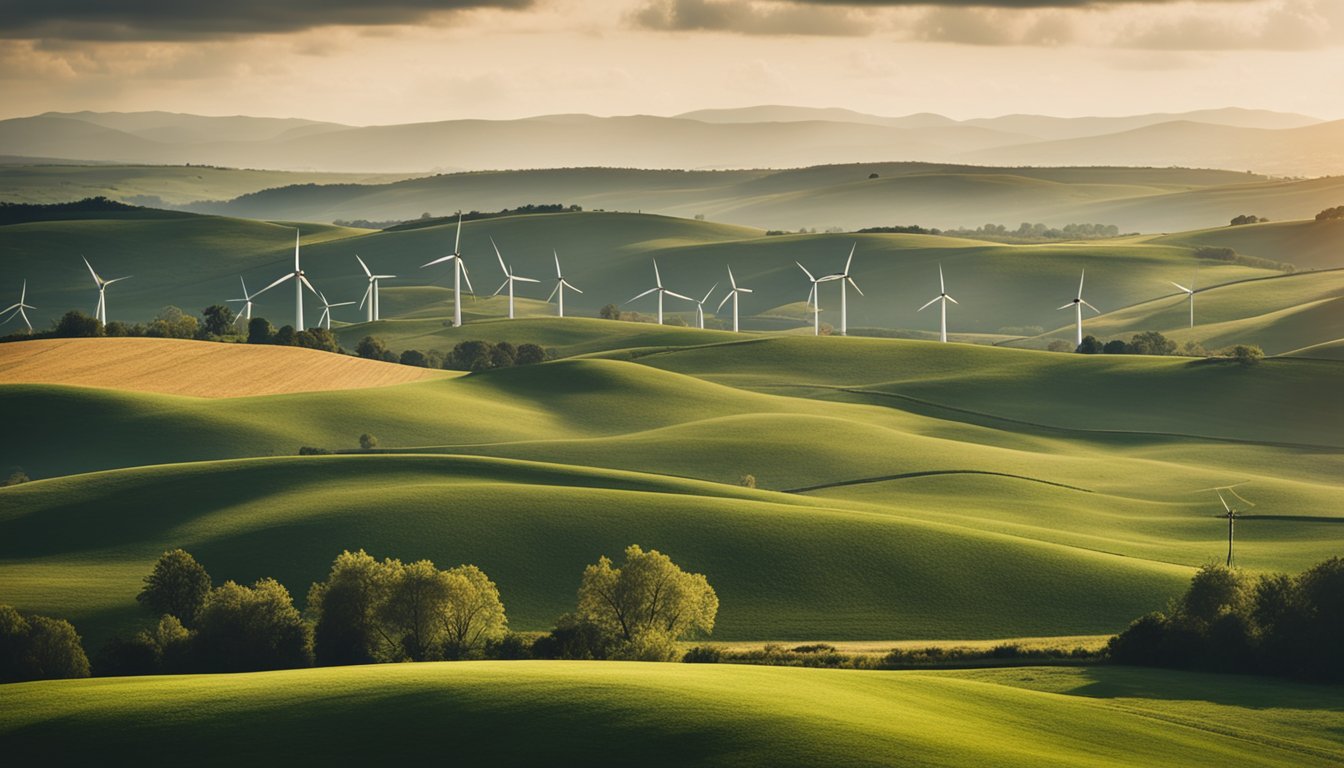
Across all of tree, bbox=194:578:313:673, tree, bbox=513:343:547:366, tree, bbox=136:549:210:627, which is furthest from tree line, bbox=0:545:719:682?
tree, bbox=513:343:547:366

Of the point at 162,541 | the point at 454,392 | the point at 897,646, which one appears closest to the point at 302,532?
the point at 162,541

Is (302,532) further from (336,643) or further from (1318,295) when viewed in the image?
(1318,295)

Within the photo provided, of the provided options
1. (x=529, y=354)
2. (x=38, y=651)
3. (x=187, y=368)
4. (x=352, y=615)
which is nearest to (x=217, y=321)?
(x=529, y=354)

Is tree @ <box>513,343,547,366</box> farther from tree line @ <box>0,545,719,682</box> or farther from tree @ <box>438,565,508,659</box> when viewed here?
tree @ <box>438,565,508,659</box>

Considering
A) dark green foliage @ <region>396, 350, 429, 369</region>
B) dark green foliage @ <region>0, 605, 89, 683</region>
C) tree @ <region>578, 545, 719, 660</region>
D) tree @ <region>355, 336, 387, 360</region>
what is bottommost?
dark green foliage @ <region>0, 605, 89, 683</region>

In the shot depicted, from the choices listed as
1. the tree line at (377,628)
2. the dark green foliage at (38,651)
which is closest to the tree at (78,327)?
the tree line at (377,628)

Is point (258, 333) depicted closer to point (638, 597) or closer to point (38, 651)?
point (38, 651)

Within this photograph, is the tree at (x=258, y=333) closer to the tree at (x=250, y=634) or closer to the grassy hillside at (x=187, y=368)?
the grassy hillside at (x=187, y=368)
